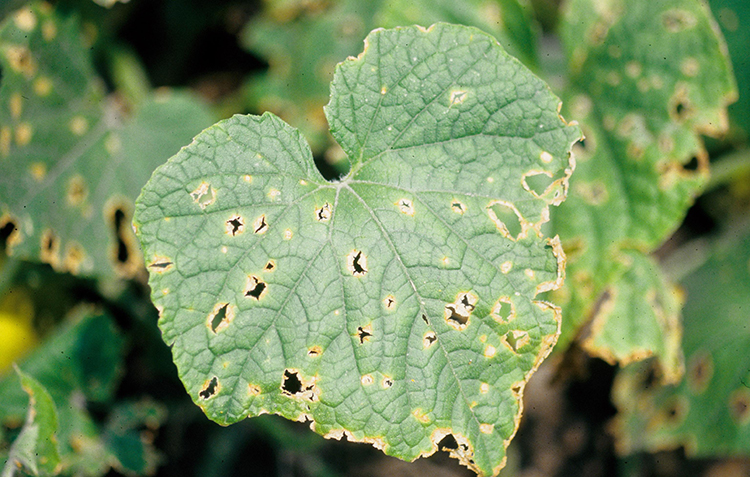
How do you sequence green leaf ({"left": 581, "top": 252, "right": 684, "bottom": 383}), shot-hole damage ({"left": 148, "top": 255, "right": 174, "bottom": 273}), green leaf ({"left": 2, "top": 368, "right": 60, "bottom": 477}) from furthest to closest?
green leaf ({"left": 581, "top": 252, "right": 684, "bottom": 383}), green leaf ({"left": 2, "top": 368, "right": 60, "bottom": 477}), shot-hole damage ({"left": 148, "top": 255, "right": 174, "bottom": 273})

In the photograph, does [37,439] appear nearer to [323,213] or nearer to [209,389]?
[209,389]

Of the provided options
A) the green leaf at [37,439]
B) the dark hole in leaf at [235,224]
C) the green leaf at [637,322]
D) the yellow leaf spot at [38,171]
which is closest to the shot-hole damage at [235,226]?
the dark hole in leaf at [235,224]

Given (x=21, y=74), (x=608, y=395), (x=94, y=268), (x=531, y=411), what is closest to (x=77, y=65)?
(x=21, y=74)

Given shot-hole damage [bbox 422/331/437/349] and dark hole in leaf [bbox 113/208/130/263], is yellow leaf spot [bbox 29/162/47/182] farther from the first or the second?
shot-hole damage [bbox 422/331/437/349]

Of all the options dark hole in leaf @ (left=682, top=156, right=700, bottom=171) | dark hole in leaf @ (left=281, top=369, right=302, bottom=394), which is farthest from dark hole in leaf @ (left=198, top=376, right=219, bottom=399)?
dark hole in leaf @ (left=682, top=156, right=700, bottom=171)

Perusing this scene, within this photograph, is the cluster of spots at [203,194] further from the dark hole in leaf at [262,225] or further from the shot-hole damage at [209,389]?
the shot-hole damage at [209,389]

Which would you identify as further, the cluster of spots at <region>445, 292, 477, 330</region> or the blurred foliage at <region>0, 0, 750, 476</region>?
the blurred foliage at <region>0, 0, 750, 476</region>

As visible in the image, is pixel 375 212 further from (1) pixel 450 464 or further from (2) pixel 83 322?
(1) pixel 450 464
